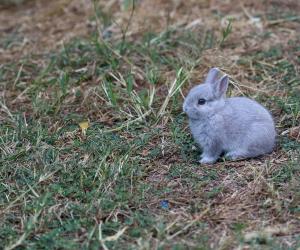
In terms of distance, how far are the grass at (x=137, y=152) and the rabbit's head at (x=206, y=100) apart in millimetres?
368

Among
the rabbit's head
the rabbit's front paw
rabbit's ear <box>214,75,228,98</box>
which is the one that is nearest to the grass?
the rabbit's front paw

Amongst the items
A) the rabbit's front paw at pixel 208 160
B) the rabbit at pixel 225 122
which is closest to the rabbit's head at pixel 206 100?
the rabbit at pixel 225 122

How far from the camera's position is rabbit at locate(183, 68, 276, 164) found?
186 inches

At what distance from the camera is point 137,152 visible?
498cm

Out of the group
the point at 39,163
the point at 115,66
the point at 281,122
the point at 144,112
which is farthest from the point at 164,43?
the point at 39,163

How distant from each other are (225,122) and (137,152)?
72 cm

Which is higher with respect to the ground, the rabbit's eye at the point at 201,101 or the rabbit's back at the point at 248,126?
the rabbit's eye at the point at 201,101

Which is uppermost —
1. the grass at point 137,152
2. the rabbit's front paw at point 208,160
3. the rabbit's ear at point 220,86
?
the rabbit's ear at point 220,86

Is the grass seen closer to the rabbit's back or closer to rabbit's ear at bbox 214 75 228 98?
the rabbit's back

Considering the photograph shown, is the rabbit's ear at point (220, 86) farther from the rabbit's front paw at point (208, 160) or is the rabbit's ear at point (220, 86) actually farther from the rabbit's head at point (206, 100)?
the rabbit's front paw at point (208, 160)

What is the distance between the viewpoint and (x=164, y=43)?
661 cm

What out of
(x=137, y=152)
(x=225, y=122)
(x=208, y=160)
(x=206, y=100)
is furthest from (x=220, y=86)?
(x=137, y=152)

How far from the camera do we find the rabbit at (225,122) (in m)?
4.73

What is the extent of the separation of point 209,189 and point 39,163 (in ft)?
4.18
